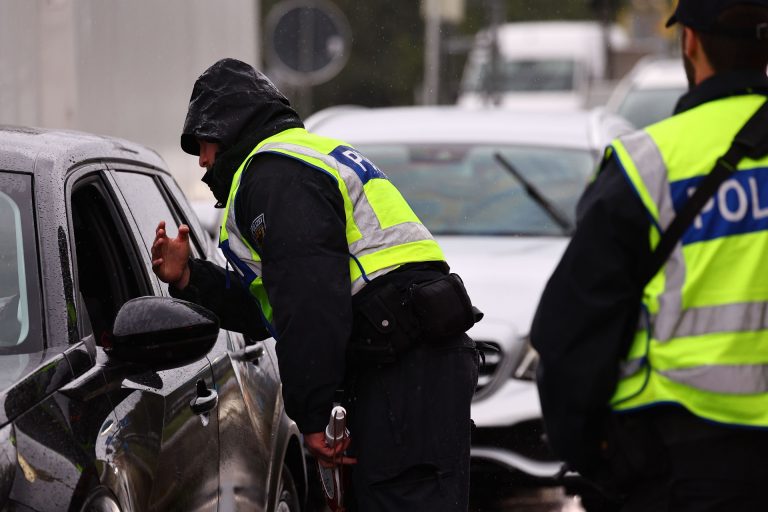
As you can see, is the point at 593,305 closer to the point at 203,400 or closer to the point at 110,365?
the point at 110,365

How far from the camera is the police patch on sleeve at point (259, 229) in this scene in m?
4.09

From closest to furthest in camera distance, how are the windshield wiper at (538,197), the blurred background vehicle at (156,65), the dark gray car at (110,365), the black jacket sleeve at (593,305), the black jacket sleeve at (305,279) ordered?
1. the black jacket sleeve at (593,305)
2. the dark gray car at (110,365)
3. the black jacket sleeve at (305,279)
4. the windshield wiper at (538,197)
5. the blurred background vehicle at (156,65)

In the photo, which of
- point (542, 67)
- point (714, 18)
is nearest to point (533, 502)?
point (714, 18)

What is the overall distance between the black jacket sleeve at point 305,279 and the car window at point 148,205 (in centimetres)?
59

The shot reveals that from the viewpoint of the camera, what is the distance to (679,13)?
319 centimetres

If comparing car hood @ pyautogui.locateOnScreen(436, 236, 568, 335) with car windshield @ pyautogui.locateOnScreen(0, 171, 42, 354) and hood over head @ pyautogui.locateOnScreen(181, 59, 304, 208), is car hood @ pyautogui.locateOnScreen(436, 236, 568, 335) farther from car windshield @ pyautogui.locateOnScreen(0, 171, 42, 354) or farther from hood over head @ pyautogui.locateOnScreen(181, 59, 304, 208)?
car windshield @ pyautogui.locateOnScreen(0, 171, 42, 354)

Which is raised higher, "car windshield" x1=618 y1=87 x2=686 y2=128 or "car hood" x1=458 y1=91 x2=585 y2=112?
"car windshield" x1=618 y1=87 x2=686 y2=128

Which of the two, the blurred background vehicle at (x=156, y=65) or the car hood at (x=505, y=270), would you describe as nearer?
the car hood at (x=505, y=270)

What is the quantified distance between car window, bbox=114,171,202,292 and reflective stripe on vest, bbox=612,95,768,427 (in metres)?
1.92

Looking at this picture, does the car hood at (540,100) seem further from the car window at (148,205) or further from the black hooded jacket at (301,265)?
the black hooded jacket at (301,265)

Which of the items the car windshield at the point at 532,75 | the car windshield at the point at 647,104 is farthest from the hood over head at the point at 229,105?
the car windshield at the point at 532,75

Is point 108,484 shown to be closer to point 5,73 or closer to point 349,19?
point 5,73

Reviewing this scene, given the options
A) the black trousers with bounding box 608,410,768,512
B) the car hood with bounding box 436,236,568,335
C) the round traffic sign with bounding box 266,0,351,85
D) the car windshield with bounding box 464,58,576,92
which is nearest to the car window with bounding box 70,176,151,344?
the black trousers with bounding box 608,410,768,512

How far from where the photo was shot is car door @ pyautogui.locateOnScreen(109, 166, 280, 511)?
432 cm
